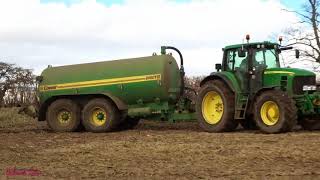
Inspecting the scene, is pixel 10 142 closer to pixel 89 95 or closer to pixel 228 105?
pixel 89 95

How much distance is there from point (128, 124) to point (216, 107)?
411 cm

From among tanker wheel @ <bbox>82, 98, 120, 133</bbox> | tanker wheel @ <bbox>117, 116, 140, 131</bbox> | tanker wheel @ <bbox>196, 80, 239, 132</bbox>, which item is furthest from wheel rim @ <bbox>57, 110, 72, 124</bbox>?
tanker wheel @ <bbox>196, 80, 239, 132</bbox>

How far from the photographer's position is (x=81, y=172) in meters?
9.68

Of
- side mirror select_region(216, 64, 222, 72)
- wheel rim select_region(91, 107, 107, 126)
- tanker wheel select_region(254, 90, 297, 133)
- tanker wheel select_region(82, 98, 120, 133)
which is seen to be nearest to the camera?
tanker wheel select_region(254, 90, 297, 133)

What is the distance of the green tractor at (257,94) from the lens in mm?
14641

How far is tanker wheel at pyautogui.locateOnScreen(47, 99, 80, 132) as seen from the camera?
18922mm

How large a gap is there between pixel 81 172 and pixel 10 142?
5864 millimetres

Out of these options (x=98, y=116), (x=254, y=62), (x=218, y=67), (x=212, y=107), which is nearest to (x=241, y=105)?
(x=212, y=107)

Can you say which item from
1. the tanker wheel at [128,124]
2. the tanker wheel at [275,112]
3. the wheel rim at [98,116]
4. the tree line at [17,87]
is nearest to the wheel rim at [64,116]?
the wheel rim at [98,116]

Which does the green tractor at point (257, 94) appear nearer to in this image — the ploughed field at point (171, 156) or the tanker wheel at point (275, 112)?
the tanker wheel at point (275, 112)

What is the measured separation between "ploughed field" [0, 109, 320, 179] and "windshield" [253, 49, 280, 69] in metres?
2.02

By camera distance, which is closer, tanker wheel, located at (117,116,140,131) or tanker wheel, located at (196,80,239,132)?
tanker wheel, located at (196,80,239,132)

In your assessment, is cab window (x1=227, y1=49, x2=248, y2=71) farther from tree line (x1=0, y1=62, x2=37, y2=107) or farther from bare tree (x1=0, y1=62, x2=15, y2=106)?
bare tree (x1=0, y1=62, x2=15, y2=106)

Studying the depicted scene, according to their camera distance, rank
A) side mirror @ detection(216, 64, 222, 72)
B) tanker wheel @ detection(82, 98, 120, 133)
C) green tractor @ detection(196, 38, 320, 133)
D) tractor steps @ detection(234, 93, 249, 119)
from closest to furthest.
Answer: green tractor @ detection(196, 38, 320, 133) → tractor steps @ detection(234, 93, 249, 119) → side mirror @ detection(216, 64, 222, 72) → tanker wheel @ detection(82, 98, 120, 133)
